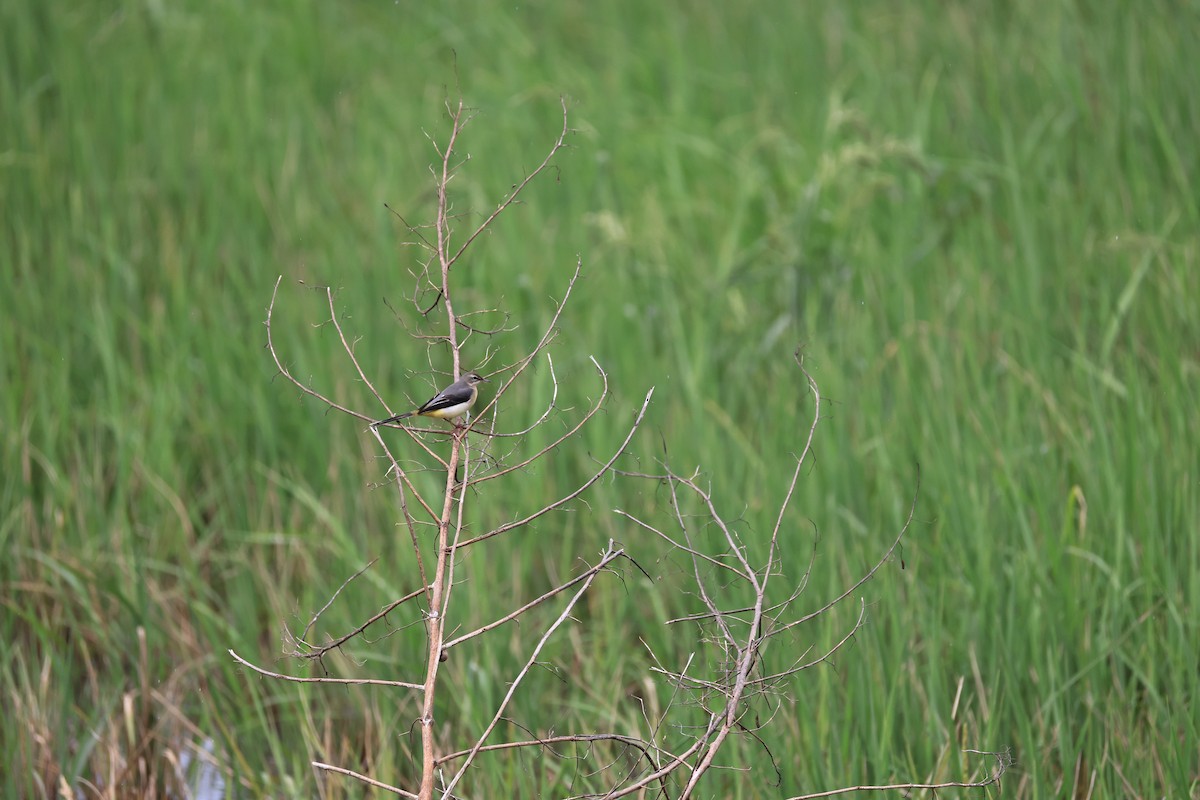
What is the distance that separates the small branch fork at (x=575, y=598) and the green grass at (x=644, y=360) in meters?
0.13

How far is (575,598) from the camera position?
5.51 ft

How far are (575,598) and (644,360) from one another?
264cm

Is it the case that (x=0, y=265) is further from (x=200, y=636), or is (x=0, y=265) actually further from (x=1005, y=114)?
(x=1005, y=114)

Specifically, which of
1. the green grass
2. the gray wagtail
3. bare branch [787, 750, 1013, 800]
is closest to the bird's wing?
the gray wagtail

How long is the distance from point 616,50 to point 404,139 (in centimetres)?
140

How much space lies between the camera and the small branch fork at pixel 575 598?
5.69 feet

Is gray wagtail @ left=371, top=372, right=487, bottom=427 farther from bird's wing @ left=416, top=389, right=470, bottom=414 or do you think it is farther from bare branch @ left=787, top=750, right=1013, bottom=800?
bare branch @ left=787, top=750, right=1013, bottom=800

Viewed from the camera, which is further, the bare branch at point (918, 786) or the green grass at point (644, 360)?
the green grass at point (644, 360)

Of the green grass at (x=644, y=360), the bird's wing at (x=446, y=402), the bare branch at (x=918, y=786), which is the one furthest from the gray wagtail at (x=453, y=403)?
the bare branch at (x=918, y=786)

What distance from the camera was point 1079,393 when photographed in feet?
11.9

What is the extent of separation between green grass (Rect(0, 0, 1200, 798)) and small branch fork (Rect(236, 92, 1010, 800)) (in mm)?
127

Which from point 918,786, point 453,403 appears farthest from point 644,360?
point 918,786

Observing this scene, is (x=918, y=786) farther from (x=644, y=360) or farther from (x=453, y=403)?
(x=644, y=360)

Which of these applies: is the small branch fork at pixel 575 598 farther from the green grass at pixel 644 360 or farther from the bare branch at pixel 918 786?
the green grass at pixel 644 360
